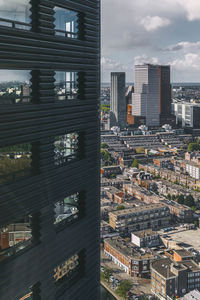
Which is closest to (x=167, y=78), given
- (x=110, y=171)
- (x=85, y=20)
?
(x=110, y=171)

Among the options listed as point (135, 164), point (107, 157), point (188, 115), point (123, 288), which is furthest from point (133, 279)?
point (188, 115)

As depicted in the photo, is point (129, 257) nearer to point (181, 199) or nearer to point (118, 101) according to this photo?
point (181, 199)

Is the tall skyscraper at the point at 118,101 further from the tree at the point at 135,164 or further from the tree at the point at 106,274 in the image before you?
the tree at the point at 106,274

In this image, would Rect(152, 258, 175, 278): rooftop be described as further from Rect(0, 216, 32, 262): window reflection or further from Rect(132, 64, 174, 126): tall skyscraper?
Rect(132, 64, 174, 126): tall skyscraper

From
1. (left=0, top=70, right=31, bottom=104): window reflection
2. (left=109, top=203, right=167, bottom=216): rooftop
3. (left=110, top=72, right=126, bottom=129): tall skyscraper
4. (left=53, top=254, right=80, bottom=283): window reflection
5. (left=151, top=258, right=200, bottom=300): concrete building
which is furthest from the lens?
(left=110, top=72, right=126, bottom=129): tall skyscraper

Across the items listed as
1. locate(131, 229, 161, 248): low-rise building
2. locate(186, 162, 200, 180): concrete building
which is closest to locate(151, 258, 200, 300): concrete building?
locate(131, 229, 161, 248): low-rise building

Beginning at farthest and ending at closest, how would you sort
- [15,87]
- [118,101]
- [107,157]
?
[118,101]
[107,157]
[15,87]

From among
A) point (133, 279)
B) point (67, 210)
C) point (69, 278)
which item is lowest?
point (133, 279)

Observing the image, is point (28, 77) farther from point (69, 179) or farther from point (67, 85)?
point (69, 179)
